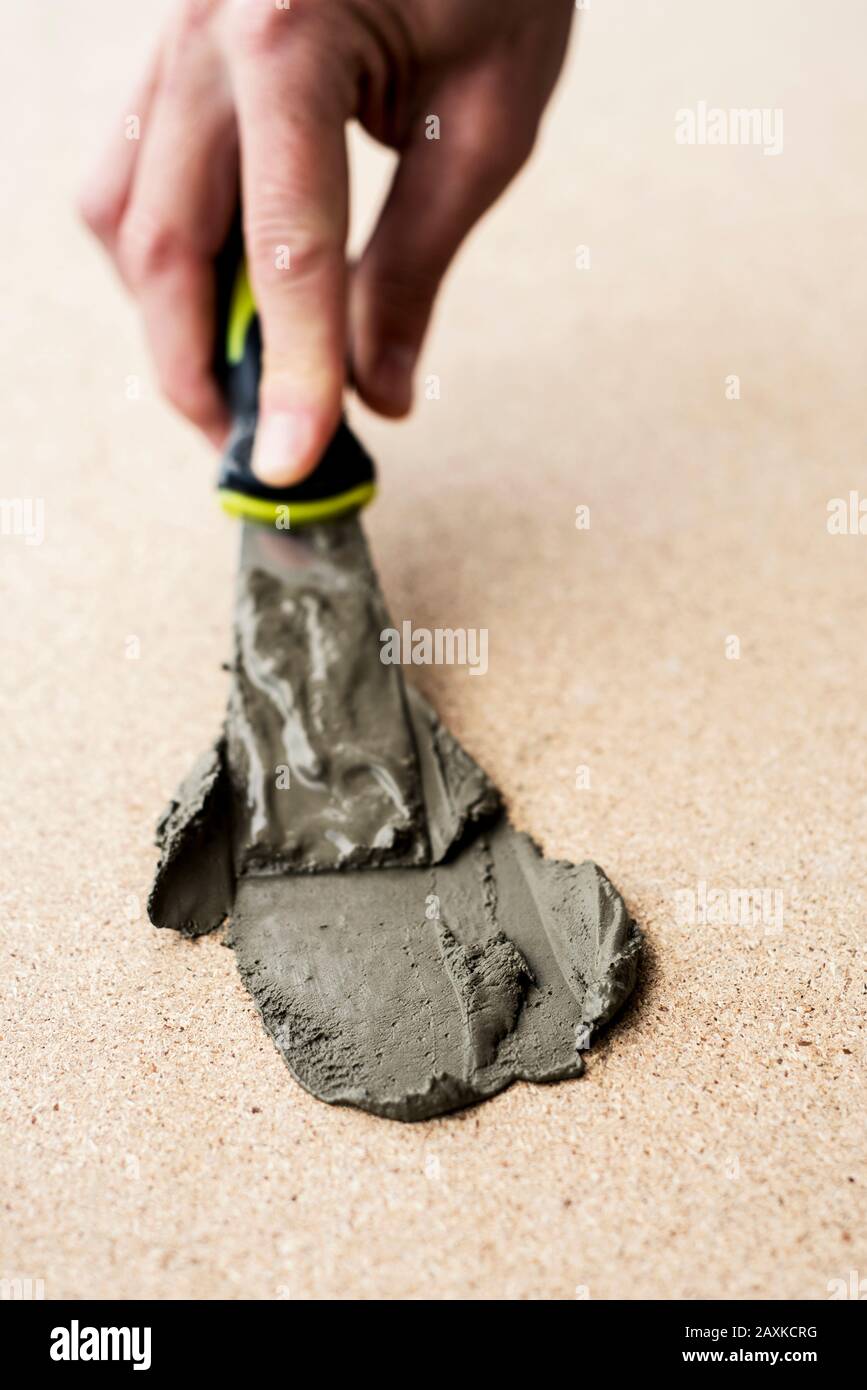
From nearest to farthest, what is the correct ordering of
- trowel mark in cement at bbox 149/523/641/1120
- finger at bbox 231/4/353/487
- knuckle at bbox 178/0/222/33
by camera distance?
trowel mark in cement at bbox 149/523/641/1120, finger at bbox 231/4/353/487, knuckle at bbox 178/0/222/33

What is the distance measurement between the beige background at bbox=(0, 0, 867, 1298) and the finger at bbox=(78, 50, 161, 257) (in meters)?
0.38

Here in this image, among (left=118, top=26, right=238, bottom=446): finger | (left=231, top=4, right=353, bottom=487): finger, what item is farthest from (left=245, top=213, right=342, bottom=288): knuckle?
(left=118, top=26, right=238, bottom=446): finger

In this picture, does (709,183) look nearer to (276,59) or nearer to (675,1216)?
(276,59)

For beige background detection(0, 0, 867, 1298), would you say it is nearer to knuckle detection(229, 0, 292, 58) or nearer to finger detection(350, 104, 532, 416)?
finger detection(350, 104, 532, 416)

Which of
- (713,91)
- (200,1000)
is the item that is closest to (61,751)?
(200,1000)

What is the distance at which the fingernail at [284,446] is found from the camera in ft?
4.93

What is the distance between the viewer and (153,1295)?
95cm

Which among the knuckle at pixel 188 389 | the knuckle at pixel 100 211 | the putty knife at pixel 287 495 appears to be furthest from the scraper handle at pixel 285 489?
the knuckle at pixel 100 211

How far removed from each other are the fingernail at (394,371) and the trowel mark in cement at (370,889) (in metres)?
0.45

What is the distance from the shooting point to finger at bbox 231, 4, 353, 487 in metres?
1.47

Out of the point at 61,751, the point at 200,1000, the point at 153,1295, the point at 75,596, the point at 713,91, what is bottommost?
the point at 153,1295

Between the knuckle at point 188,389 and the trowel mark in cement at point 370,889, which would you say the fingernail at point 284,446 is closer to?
the trowel mark in cement at point 370,889

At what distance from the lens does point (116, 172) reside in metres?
1.82

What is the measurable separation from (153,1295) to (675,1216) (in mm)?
421
